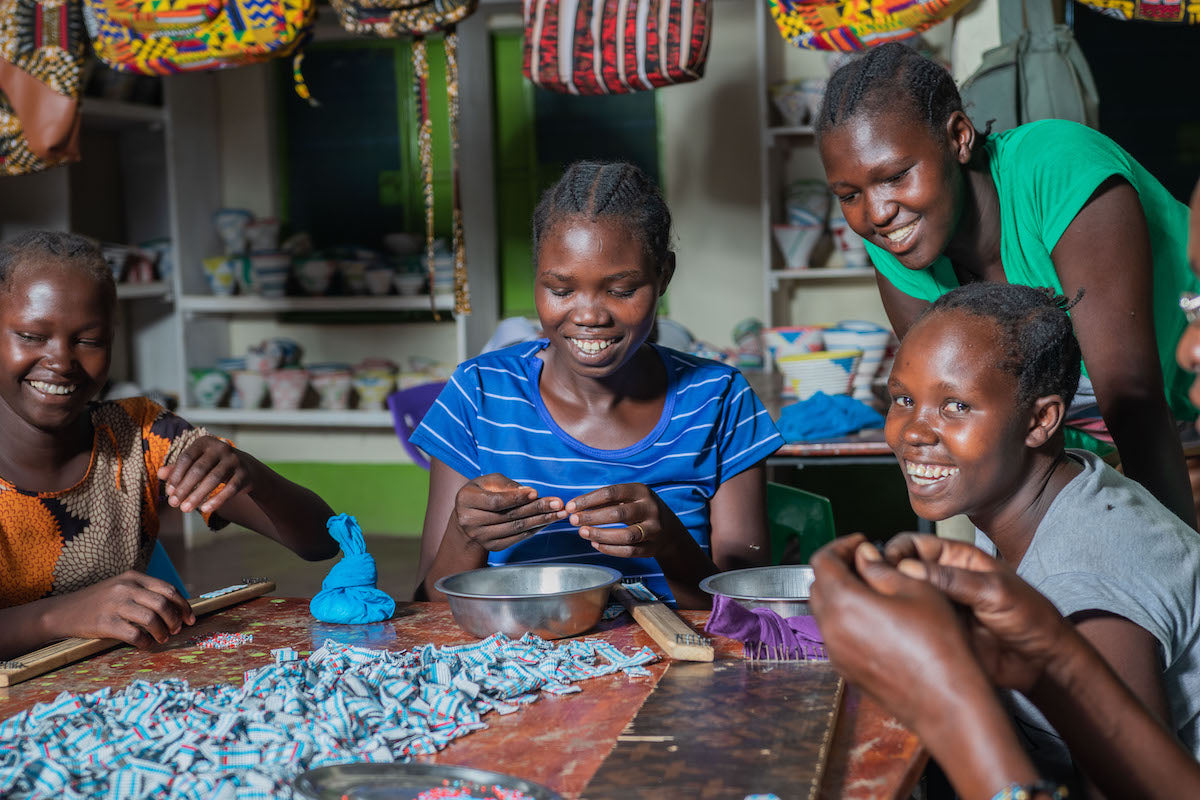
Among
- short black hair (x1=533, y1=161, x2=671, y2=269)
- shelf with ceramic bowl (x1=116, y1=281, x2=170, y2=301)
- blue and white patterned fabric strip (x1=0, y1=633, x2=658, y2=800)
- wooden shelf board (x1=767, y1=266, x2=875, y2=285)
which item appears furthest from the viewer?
shelf with ceramic bowl (x1=116, y1=281, x2=170, y2=301)

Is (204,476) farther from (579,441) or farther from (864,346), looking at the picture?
(864,346)

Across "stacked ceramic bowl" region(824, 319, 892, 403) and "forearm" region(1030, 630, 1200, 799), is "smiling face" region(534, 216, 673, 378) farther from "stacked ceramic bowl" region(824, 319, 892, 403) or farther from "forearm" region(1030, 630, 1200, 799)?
"stacked ceramic bowl" region(824, 319, 892, 403)

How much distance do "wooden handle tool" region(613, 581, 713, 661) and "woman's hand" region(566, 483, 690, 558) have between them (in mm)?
78

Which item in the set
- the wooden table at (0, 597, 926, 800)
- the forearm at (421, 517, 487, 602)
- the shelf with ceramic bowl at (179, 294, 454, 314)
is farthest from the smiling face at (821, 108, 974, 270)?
the shelf with ceramic bowl at (179, 294, 454, 314)

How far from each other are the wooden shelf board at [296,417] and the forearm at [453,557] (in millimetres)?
3670

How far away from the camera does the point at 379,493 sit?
6.12 meters

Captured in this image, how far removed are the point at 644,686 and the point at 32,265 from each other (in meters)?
1.22

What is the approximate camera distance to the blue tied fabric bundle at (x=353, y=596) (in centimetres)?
177

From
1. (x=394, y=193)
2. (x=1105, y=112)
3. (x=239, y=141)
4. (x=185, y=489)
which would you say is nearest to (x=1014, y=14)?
(x=1105, y=112)

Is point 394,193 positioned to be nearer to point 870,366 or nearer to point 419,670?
point 870,366

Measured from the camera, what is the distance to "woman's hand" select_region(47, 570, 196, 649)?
1.65 metres

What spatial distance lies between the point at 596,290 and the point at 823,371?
1.90 m

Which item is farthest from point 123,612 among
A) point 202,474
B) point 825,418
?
point 825,418

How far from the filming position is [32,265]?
6.33ft
